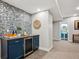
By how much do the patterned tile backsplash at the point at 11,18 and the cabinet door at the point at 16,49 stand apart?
75cm

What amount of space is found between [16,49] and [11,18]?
58.7 inches

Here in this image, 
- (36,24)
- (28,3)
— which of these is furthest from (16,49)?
(36,24)

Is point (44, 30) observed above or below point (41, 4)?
below

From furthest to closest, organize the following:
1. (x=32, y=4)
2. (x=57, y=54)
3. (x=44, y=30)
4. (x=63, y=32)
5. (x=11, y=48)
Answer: (x=63, y=32) → (x=44, y=30) → (x=57, y=54) → (x=32, y=4) → (x=11, y=48)

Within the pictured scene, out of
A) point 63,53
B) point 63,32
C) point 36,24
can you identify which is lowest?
point 63,53

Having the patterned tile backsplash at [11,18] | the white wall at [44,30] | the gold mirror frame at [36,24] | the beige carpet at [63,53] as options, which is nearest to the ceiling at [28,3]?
the patterned tile backsplash at [11,18]

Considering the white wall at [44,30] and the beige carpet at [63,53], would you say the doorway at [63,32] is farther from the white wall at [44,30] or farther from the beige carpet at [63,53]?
the white wall at [44,30]

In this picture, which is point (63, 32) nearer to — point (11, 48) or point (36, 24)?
point (36, 24)

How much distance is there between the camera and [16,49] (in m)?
3.61

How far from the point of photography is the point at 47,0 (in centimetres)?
427

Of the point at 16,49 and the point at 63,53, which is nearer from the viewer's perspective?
the point at 16,49

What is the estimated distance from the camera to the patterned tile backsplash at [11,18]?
3.75 metres

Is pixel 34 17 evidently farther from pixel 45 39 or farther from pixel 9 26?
pixel 9 26

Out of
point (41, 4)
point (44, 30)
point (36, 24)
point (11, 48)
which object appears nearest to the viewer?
point (11, 48)
